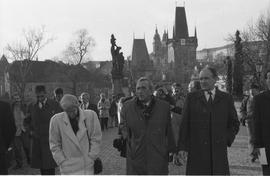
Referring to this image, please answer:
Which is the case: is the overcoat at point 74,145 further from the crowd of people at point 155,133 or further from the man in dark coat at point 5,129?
the man in dark coat at point 5,129

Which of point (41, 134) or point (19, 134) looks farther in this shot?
point (19, 134)

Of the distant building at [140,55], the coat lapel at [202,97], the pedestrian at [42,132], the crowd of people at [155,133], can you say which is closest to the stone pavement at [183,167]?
the pedestrian at [42,132]

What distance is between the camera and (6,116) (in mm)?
5445

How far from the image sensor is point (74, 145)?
5.08 m

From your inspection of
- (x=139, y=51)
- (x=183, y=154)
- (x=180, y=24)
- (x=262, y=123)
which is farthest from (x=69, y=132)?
(x=180, y=24)

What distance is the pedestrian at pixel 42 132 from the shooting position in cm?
702

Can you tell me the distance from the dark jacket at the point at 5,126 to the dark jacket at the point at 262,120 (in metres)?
3.09

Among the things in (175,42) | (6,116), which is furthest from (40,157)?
(175,42)

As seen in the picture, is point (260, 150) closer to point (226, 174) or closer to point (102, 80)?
point (226, 174)

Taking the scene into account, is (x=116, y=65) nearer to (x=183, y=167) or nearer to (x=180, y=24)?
(x=183, y=167)

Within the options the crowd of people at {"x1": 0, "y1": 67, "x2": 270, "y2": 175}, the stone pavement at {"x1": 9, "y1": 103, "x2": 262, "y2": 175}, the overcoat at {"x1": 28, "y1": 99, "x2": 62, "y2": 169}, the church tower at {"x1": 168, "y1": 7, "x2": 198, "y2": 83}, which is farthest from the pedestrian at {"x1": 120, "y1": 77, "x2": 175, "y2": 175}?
the church tower at {"x1": 168, "y1": 7, "x2": 198, "y2": 83}

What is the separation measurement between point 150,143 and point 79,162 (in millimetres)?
860

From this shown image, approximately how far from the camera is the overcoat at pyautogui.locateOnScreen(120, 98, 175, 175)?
16.9 feet

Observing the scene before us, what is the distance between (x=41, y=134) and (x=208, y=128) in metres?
3.11
